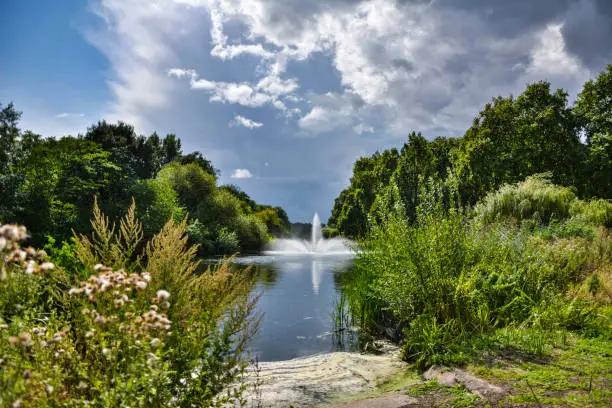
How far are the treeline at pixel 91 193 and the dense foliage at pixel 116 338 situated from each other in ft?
61.8

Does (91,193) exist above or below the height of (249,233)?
above

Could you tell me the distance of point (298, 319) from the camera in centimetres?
1083

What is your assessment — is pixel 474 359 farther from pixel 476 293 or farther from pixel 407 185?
pixel 407 185

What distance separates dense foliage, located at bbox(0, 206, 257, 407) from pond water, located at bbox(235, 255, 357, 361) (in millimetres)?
911

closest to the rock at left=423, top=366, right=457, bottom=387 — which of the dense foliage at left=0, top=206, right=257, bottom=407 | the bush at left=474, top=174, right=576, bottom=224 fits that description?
the dense foliage at left=0, top=206, right=257, bottom=407

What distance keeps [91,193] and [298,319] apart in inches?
949

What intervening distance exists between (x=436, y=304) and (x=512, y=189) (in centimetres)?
1278

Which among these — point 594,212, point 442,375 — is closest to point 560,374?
point 442,375

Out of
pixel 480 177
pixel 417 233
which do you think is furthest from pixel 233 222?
pixel 417 233

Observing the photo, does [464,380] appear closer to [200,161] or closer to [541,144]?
[541,144]

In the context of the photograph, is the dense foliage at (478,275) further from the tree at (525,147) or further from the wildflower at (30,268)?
the tree at (525,147)

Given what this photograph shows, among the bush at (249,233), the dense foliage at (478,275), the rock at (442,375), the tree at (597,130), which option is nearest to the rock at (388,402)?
the rock at (442,375)

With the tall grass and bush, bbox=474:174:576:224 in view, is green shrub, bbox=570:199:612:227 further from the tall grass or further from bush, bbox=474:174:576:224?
the tall grass

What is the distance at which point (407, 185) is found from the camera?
1463 inches
